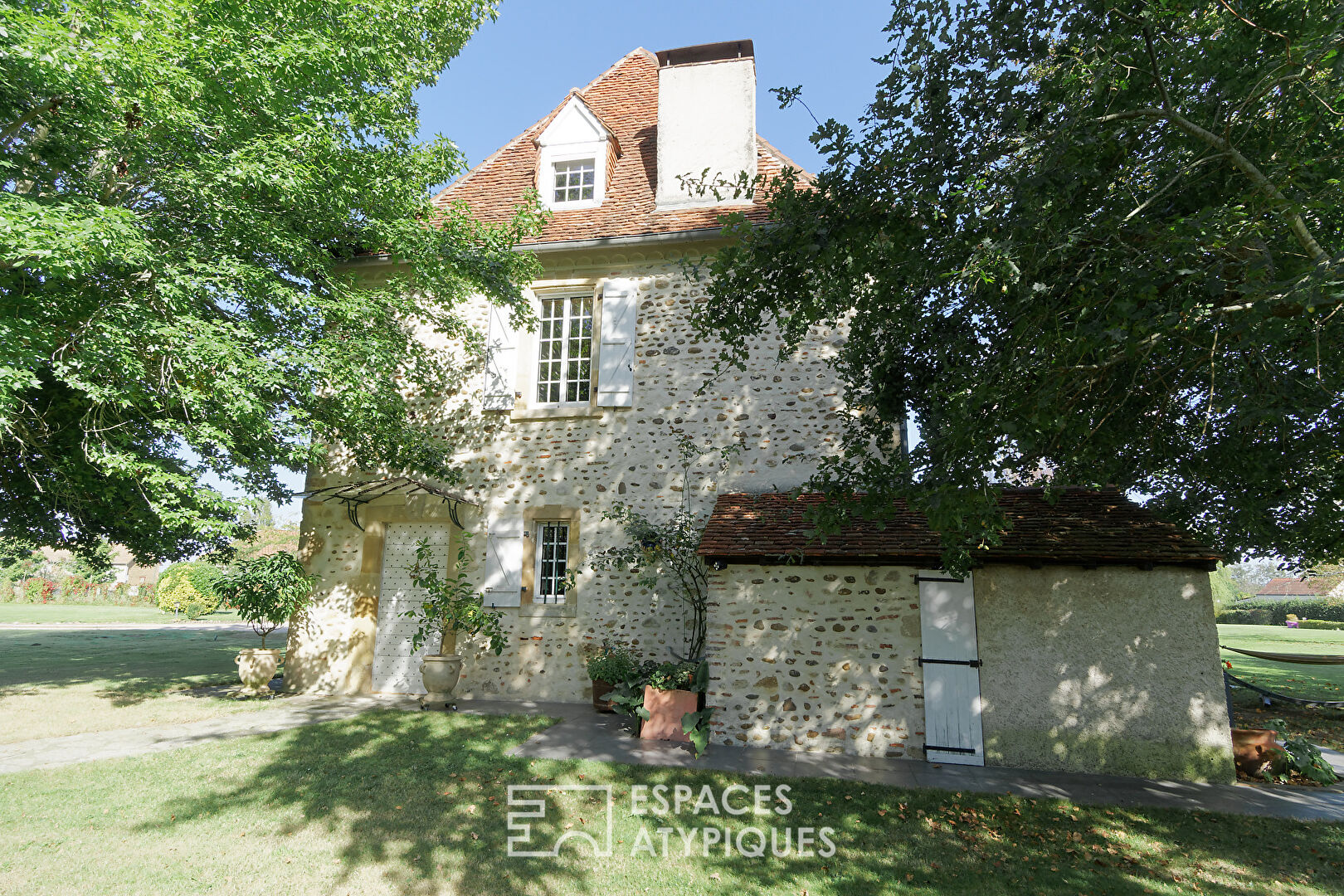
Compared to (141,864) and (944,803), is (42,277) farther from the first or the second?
(944,803)

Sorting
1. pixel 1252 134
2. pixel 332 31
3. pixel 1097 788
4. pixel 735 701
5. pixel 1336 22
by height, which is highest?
pixel 332 31

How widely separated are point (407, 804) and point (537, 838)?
118 cm

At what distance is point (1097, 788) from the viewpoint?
18.9 ft

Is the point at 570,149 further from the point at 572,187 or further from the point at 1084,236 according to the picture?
the point at 1084,236

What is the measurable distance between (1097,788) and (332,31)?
35.3ft

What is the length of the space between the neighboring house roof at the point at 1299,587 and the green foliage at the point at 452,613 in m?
61.4

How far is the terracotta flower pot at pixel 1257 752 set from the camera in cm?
623

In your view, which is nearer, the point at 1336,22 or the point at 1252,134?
the point at 1336,22

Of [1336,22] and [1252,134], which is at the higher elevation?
[1252,134]

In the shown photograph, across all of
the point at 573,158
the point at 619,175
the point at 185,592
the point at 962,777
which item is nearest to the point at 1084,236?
the point at 962,777

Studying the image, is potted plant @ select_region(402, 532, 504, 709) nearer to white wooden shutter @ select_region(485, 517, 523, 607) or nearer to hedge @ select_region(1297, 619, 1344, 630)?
white wooden shutter @ select_region(485, 517, 523, 607)

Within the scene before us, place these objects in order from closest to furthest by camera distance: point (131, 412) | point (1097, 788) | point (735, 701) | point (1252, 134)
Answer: point (1252, 134)
point (1097, 788)
point (735, 701)
point (131, 412)

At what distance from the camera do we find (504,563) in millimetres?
8969

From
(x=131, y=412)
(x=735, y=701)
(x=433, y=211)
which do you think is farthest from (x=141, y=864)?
(x=433, y=211)
